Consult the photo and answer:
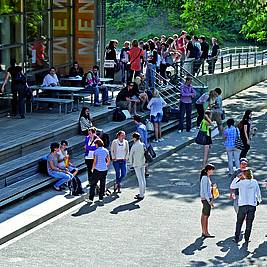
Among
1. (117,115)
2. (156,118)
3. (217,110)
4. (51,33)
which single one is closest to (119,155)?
Result: (156,118)

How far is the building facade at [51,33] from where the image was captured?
26516mm

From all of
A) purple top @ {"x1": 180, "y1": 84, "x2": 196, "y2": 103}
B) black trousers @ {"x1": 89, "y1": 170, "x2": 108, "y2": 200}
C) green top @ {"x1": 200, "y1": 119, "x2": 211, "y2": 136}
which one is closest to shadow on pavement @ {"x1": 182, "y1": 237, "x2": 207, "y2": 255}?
black trousers @ {"x1": 89, "y1": 170, "x2": 108, "y2": 200}

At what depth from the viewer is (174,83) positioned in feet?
110

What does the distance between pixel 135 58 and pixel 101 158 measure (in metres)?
11.1

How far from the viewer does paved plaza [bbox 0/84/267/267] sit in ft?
51.8

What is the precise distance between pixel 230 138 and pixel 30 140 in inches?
196

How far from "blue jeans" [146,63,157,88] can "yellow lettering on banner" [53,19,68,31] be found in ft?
10.3

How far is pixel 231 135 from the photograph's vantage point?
22531 millimetres

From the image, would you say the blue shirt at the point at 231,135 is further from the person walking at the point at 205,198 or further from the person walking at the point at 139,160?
the person walking at the point at 205,198

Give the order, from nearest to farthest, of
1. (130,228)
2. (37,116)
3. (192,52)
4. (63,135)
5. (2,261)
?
(2,261)
(130,228)
(63,135)
(37,116)
(192,52)

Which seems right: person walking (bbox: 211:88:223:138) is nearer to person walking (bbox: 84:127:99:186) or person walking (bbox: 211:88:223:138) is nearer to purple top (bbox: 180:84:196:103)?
purple top (bbox: 180:84:196:103)

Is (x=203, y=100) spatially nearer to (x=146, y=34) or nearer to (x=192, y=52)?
(x=192, y=52)

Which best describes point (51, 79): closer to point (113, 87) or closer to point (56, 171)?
point (113, 87)

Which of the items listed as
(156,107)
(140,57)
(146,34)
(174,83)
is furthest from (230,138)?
(146,34)
